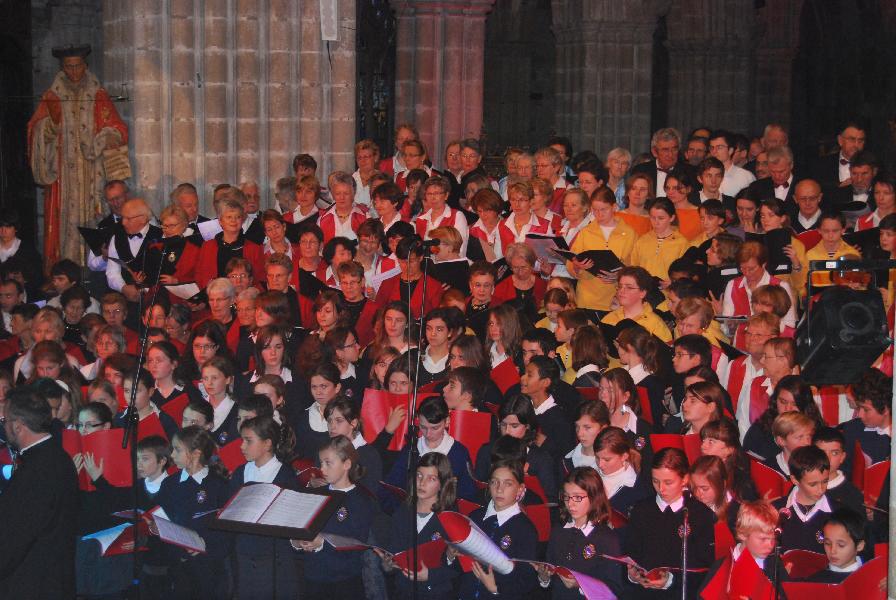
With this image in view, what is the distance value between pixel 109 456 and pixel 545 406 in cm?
223

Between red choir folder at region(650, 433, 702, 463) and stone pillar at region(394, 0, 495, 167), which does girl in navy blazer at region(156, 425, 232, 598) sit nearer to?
red choir folder at region(650, 433, 702, 463)

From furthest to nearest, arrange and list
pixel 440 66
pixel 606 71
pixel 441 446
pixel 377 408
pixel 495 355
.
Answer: pixel 606 71 → pixel 440 66 → pixel 495 355 → pixel 377 408 → pixel 441 446

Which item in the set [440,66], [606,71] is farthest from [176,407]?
[606,71]

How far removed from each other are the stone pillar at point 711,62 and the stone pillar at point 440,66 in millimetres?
5293

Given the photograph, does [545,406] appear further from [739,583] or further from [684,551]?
[739,583]

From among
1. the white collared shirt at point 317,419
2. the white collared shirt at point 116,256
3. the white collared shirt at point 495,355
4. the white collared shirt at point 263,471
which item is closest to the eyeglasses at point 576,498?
the white collared shirt at point 263,471

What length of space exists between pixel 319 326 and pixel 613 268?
1811 mm

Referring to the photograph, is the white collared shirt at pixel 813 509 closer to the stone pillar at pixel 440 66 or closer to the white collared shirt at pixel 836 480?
the white collared shirt at pixel 836 480

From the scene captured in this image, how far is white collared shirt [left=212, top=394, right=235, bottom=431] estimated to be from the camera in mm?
7743

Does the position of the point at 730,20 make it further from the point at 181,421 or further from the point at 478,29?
the point at 181,421

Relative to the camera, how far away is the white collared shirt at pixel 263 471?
7.00 meters

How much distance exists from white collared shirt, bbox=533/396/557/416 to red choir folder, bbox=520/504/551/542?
1065 millimetres

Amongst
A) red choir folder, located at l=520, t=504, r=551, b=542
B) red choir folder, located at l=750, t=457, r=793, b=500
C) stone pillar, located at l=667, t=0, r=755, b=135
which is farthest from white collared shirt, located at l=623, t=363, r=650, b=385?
stone pillar, located at l=667, t=0, r=755, b=135

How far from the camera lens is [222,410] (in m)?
7.80
